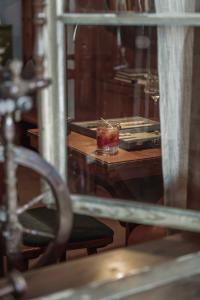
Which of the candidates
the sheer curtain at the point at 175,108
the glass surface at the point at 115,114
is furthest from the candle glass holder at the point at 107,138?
the sheer curtain at the point at 175,108

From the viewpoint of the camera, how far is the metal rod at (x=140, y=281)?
74cm

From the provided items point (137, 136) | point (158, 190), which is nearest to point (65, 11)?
point (158, 190)

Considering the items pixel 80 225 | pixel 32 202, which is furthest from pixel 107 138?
pixel 32 202

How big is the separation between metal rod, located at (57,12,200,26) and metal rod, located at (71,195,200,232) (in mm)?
298

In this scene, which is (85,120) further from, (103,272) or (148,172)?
(103,272)

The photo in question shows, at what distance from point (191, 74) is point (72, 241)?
0.77 m

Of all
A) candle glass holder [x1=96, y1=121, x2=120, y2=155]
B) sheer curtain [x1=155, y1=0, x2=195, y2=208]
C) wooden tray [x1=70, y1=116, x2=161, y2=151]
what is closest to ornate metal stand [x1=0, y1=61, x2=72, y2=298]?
sheer curtain [x1=155, y1=0, x2=195, y2=208]

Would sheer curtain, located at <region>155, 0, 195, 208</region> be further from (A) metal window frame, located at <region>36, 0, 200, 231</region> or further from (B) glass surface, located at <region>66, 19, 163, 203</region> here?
(A) metal window frame, located at <region>36, 0, 200, 231</region>

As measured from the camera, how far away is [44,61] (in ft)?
2.76

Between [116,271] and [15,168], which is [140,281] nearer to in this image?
[116,271]

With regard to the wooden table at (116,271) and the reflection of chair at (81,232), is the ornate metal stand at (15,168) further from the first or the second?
the reflection of chair at (81,232)

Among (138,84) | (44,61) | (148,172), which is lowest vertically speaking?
(148,172)

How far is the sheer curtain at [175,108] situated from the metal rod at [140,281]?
0.33m

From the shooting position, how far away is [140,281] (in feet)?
2.56
